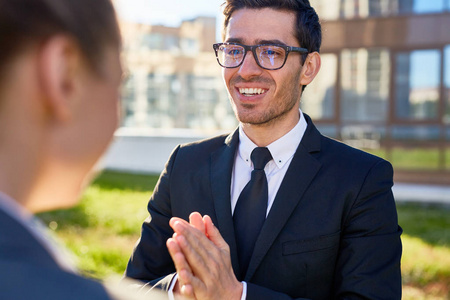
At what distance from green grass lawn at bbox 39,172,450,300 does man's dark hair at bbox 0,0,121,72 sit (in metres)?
4.53

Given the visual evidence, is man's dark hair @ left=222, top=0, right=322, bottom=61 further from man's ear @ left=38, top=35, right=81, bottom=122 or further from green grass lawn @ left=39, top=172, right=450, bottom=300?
green grass lawn @ left=39, top=172, right=450, bottom=300

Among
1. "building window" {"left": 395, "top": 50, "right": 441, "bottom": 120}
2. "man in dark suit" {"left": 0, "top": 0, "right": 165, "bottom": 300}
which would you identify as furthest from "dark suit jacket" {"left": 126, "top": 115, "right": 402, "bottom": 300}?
"building window" {"left": 395, "top": 50, "right": 441, "bottom": 120}

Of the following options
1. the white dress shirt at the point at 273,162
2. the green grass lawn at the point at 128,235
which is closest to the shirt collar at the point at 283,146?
the white dress shirt at the point at 273,162

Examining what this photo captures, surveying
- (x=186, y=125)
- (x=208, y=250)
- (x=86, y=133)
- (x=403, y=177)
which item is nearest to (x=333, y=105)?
(x=403, y=177)

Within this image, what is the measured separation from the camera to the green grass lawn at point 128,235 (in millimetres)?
5352

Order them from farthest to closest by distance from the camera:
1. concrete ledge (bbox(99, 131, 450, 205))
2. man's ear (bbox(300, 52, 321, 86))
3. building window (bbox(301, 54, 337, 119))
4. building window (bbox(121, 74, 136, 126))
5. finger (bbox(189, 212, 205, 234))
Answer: building window (bbox(121, 74, 136, 126)), concrete ledge (bbox(99, 131, 450, 205)), building window (bbox(301, 54, 337, 119)), man's ear (bbox(300, 52, 321, 86)), finger (bbox(189, 212, 205, 234))

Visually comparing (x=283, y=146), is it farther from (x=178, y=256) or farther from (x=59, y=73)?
(x=59, y=73)

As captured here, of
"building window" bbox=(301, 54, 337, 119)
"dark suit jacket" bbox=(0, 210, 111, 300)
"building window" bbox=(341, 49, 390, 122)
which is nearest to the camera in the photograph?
"dark suit jacket" bbox=(0, 210, 111, 300)

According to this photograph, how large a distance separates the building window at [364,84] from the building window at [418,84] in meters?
0.28

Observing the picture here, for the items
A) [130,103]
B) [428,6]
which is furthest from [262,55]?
[130,103]

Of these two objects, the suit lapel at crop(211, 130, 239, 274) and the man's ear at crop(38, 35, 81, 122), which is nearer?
the man's ear at crop(38, 35, 81, 122)

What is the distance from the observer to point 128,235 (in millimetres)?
7062

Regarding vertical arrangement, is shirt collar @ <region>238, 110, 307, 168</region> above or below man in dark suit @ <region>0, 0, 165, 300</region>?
below

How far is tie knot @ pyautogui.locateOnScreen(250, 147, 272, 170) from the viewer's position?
7.16 feet
